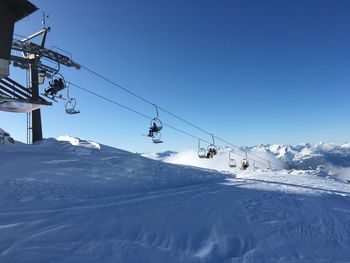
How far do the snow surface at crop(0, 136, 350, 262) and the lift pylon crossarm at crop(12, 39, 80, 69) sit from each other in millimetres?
12798

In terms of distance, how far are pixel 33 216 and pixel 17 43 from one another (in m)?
19.7

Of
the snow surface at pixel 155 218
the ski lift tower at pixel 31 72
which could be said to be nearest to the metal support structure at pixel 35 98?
the ski lift tower at pixel 31 72

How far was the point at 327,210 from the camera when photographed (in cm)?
920

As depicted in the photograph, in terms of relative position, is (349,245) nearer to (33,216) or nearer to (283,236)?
(283,236)

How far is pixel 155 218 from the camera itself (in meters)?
7.79

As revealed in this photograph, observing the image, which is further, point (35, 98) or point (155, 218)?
point (35, 98)

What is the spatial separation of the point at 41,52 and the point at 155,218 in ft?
69.2

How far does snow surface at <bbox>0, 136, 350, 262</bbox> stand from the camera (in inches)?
233

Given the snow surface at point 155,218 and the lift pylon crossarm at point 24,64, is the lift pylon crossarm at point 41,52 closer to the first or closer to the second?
the lift pylon crossarm at point 24,64

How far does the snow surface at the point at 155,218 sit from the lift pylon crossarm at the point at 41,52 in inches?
504

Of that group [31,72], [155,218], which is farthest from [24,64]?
[155,218]

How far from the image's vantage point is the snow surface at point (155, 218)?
5.91 meters

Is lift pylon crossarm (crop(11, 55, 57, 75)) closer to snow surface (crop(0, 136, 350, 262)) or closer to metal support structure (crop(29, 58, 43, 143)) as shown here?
metal support structure (crop(29, 58, 43, 143))

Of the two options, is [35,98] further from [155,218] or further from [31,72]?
[155,218]
